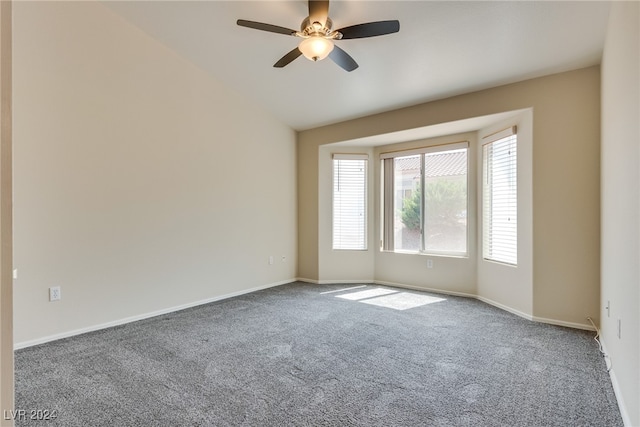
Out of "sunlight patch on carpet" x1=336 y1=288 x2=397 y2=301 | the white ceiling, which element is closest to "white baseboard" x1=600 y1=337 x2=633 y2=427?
"sunlight patch on carpet" x1=336 y1=288 x2=397 y2=301

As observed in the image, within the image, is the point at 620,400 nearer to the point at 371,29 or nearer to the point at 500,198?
the point at 500,198

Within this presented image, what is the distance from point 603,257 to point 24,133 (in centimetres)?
531

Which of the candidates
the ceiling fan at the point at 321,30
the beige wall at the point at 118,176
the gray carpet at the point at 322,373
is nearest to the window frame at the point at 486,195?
the gray carpet at the point at 322,373

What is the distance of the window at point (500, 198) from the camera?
12.3 feet

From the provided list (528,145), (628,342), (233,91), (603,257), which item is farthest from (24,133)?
(603,257)

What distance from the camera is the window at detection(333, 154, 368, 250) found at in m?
5.36

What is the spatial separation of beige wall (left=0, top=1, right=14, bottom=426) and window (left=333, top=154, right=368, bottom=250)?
465cm

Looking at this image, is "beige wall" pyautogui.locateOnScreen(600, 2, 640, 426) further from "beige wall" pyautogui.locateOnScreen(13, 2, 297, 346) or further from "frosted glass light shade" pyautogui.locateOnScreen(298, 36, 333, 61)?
"beige wall" pyautogui.locateOnScreen(13, 2, 297, 346)

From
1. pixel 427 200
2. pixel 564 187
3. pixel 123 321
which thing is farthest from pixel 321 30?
pixel 123 321

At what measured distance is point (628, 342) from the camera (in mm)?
1812

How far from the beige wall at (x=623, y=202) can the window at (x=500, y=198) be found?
102cm

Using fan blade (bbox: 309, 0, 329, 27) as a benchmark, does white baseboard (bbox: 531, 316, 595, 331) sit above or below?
below

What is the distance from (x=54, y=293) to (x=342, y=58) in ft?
11.3

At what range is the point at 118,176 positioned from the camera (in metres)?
3.37
